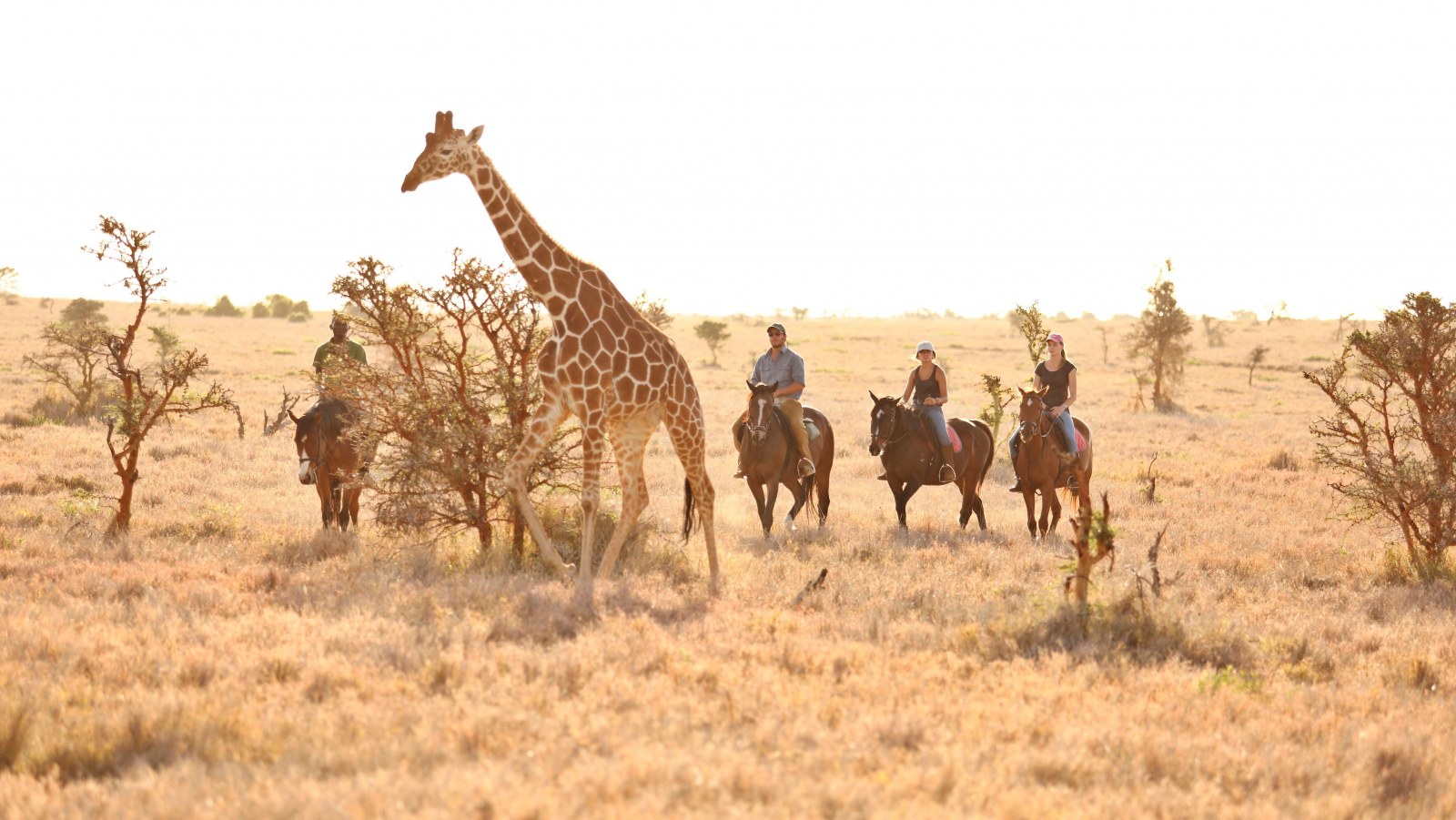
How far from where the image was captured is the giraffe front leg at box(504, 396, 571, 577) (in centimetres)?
943

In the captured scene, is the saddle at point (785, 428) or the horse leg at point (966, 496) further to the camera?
the horse leg at point (966, 496)

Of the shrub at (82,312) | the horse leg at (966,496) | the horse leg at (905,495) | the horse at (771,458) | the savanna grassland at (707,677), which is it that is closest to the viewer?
the savanna grassland at (707,677)

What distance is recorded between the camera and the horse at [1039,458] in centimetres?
1390

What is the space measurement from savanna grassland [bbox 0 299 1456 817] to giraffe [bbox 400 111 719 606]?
825 mm

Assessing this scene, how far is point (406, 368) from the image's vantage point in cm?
1062

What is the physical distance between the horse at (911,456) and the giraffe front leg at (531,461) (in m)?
5.87

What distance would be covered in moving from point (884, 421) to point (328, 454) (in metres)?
7.25

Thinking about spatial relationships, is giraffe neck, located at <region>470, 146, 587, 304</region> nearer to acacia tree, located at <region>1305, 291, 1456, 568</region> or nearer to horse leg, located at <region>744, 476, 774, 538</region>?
horse leg, located at <region>744, 476, 774, 538</region>

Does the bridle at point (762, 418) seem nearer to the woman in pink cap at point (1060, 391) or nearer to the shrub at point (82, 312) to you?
the woman in pink cap at point (1060, 391)

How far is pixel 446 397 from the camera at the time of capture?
34.6 feet

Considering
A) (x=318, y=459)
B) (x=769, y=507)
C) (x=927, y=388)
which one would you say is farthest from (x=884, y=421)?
(x=318, y=459)

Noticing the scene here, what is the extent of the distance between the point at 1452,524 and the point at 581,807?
11.0m

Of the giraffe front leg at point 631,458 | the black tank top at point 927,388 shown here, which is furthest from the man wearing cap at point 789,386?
the giraffe front leg at point 631,458

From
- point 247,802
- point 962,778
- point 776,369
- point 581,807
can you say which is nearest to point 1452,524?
point 776,369
